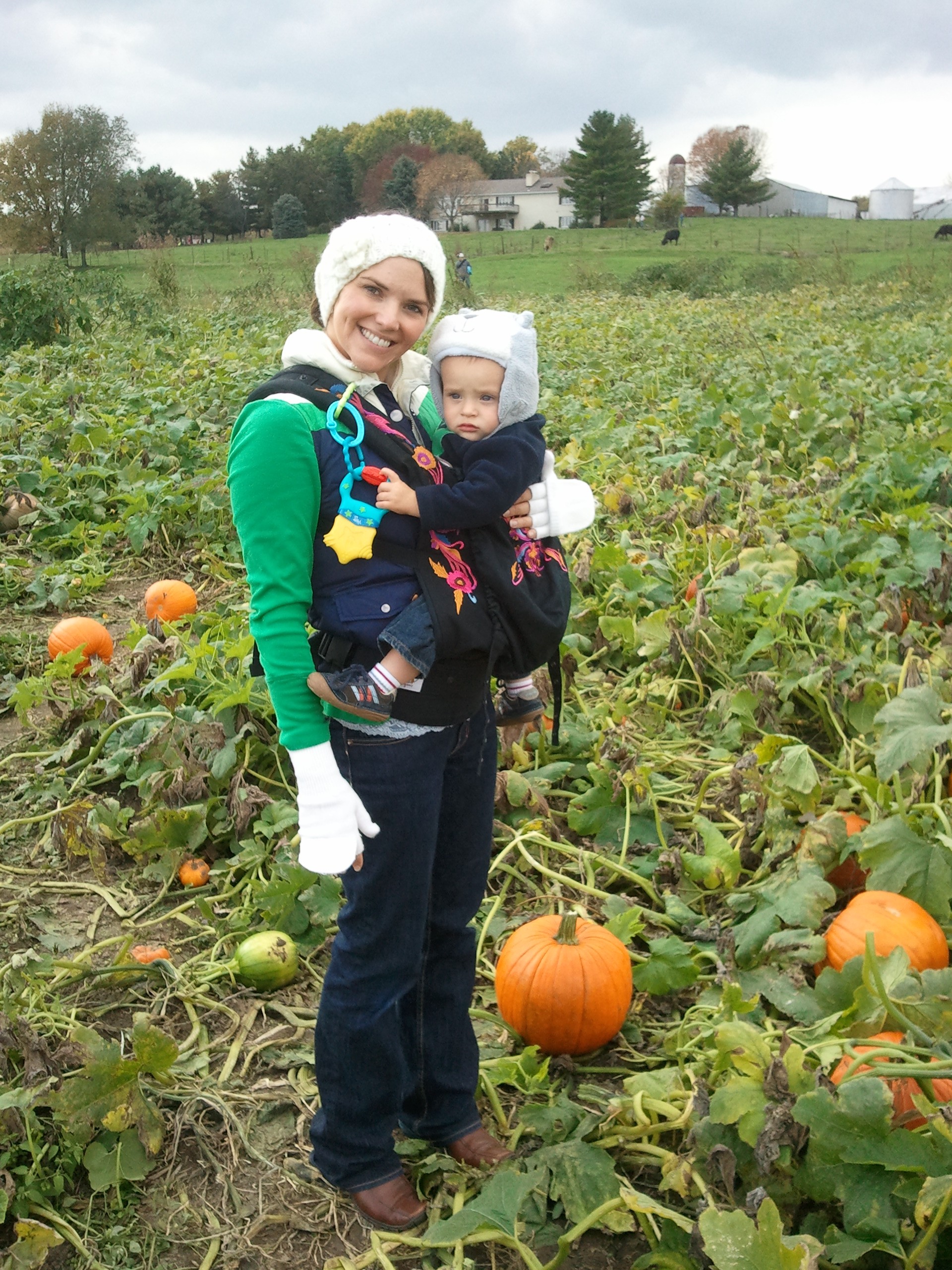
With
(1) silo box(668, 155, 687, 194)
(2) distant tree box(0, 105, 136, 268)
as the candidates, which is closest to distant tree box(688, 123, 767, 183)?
(1) silo box(668, 155, 687, 194)

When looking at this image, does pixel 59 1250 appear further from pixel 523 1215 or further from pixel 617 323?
pixel 617 323

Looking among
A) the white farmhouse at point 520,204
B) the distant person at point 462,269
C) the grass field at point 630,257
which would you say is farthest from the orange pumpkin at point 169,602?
the white farmhouse at point 520,204

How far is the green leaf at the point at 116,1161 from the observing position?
7.30 feet

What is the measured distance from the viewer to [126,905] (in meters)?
3.24

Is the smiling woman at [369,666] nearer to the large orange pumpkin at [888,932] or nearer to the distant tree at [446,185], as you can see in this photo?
the large orange pumpkin at [888,932]

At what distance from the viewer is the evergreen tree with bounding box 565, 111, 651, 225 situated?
69.9 metres

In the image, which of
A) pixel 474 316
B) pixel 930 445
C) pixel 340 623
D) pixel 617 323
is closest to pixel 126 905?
pixel 340 623

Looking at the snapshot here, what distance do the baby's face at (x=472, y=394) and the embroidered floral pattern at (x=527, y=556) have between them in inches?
7.8

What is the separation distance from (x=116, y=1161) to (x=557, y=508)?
5.19 ft

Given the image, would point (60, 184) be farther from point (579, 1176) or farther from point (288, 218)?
point (579, 1176)

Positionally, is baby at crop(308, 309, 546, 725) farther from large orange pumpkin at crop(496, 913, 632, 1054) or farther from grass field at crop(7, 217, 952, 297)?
grass field at crop(7, 217, 952, 297)

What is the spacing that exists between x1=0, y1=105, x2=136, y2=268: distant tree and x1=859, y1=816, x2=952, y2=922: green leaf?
4123 centimetres

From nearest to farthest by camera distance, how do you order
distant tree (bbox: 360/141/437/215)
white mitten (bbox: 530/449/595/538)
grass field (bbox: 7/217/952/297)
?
white mitten (bbox: 530/449/595/538)
grass field (bbox: 7/217/952/297)
distant tree (bbox: 360/141/437/215)

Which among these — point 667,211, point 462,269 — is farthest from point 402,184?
point 462,269
